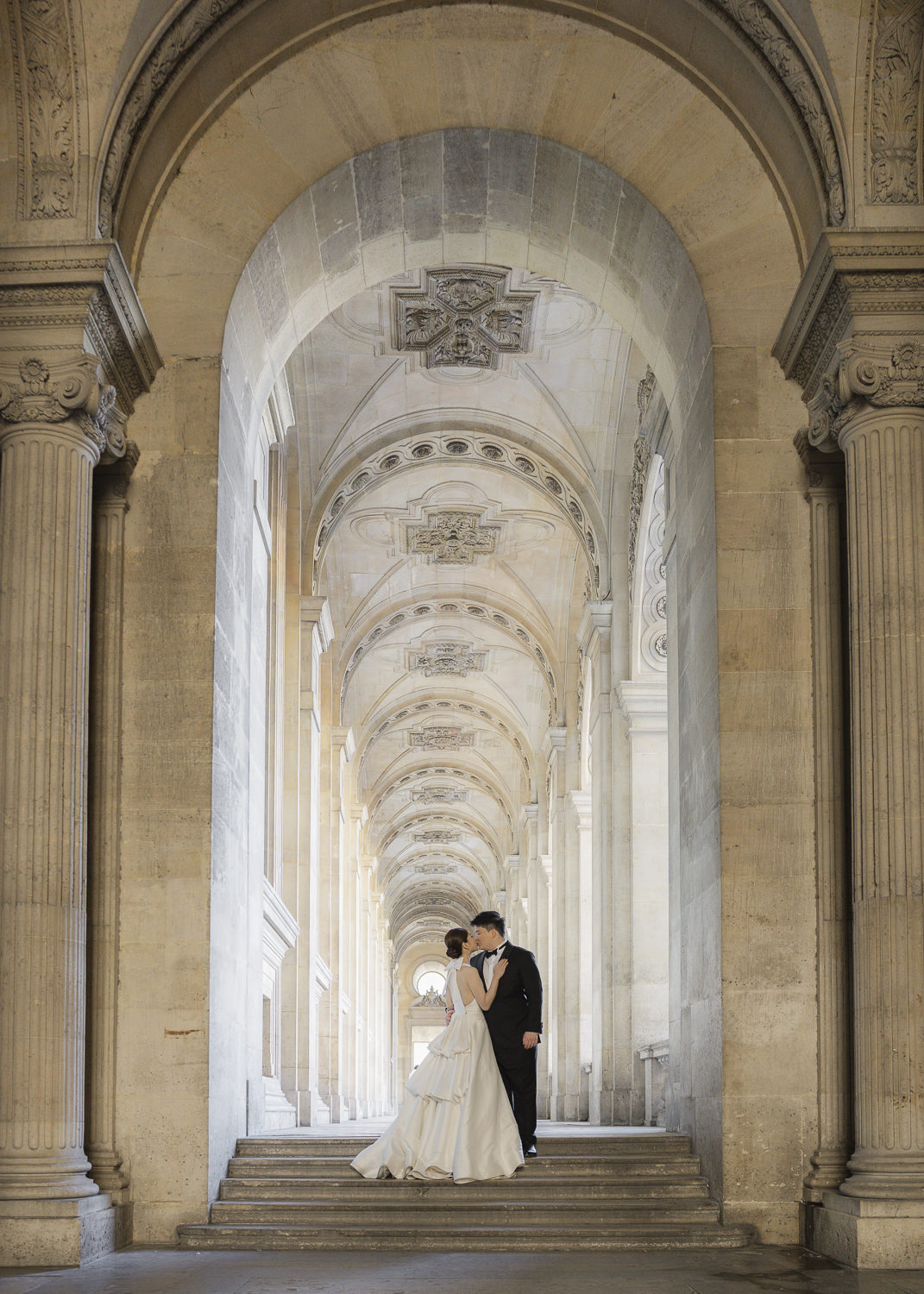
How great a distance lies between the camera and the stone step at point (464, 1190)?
30.6 feet

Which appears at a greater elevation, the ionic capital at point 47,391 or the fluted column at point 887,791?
the ionic capital at point 47,391

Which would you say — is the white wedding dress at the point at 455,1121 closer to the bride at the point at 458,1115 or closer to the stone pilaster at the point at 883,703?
the bride at the point at 458,1115

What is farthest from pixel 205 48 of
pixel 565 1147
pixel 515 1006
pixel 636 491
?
pixel 636 491

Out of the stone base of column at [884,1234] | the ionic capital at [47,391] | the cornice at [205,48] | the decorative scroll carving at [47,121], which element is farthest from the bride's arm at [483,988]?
the decorative scroll carving at [47,121]

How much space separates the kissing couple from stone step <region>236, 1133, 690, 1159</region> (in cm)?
33

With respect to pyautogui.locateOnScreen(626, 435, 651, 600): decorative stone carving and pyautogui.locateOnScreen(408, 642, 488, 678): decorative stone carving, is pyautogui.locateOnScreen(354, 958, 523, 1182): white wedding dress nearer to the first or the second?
pyautogui.locateOnScreen(626, 435, 651, 600): decorative stone carving

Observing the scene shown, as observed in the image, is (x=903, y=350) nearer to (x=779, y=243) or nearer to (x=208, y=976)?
(x=779, y=243)

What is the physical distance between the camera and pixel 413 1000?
84.3 m

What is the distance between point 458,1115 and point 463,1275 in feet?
8.86

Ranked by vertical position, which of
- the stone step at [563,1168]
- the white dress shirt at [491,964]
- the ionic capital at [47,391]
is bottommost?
the stone step at [563,1168]

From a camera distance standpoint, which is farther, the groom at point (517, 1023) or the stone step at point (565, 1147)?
the groom at point (517, 1023)

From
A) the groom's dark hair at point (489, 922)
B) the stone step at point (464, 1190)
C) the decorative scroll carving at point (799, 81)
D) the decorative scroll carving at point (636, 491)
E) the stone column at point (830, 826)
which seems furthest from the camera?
the decorative scroll carving at point (636, 491)

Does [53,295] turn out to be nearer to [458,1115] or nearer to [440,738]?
[458,1115]

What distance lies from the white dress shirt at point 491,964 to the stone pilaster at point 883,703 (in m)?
2.98
